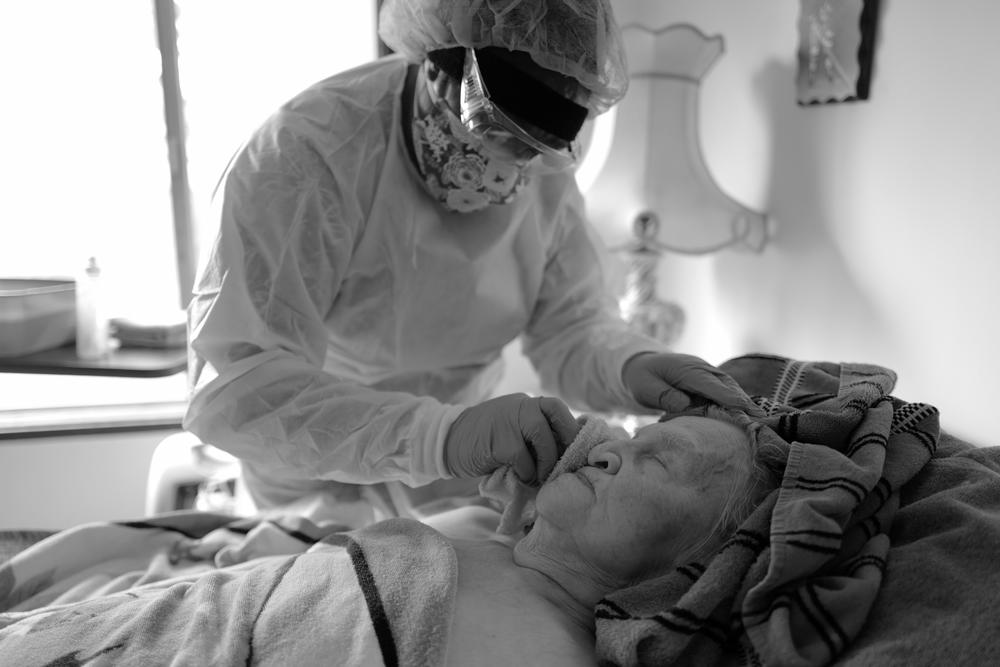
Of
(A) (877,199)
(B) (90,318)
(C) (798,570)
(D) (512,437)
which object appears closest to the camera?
(C) (798,570)

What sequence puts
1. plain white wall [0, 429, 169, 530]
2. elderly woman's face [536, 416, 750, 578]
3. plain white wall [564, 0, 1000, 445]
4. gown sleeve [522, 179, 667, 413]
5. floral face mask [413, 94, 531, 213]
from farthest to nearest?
plain white wall [0, 429, 169, 530] < gown sleeve [522, 179, 667, 413] < plain white wall [564, 0, 1000, 445] < floral face mask [413, 94, 531, 213] < elderly woman's face [536, 416, 750, 578]

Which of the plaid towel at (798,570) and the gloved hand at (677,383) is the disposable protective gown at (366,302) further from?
the plaid towel at (798,570)

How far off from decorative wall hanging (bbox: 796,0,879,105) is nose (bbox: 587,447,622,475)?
106 cm

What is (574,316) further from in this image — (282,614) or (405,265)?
(282,614)

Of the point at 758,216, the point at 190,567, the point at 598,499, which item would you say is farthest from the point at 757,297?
the point at 190,567

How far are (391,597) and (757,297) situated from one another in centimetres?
146

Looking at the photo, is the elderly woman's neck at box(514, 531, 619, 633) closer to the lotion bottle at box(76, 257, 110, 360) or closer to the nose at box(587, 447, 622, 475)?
the nose at box(587, 447, 622, 475)

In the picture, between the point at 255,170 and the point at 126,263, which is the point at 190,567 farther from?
the point at 126,263

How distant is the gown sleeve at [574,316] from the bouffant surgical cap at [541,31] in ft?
1.44

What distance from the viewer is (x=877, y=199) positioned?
1498 millimetres

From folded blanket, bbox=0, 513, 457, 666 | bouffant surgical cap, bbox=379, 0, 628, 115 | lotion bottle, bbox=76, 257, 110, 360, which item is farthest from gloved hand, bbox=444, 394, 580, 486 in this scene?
lotion bottle, bbox=76, 257, 110, 360

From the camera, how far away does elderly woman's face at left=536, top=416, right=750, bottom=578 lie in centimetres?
89

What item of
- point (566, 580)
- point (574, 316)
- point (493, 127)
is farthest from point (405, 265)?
point (566, 580)

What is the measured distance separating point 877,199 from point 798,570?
1.04 meters
